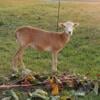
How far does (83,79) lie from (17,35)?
185 centimetres

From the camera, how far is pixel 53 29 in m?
13.5

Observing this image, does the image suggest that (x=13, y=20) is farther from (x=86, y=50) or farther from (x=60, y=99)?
(x=60, y=99)

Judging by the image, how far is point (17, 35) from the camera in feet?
28.1

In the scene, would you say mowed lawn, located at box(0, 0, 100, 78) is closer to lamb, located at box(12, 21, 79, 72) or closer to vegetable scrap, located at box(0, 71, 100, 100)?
lamb, located at box(12, 21, 79, 72)

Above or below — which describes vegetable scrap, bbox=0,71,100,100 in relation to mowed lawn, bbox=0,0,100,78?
above

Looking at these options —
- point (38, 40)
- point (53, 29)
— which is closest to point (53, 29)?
point (53, 29)

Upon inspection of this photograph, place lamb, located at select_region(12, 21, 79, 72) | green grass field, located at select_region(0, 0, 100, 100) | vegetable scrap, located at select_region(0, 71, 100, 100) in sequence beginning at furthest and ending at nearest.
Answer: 1. green grass field, located at select_region(0, 0, 100, 100)
2. lamb, located at select_region(12, 21, 79, 72)
3. vegetable scrap, located at select_region(0, 71, 100, 100)

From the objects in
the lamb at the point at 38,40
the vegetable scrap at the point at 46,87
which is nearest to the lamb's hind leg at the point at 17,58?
the lamb at the point at 38,40

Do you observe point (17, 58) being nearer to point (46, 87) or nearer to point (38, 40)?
point (38, 40)

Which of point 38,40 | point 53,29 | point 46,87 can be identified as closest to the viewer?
point 46,87

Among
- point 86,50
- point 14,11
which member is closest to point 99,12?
point 14,11

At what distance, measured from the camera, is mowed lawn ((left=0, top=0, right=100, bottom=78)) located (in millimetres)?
9195

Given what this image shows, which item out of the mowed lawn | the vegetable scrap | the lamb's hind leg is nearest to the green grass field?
the mowed lawn

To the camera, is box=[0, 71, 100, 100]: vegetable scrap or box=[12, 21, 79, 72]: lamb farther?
box=[12, 21, 79, 72]: lamb
